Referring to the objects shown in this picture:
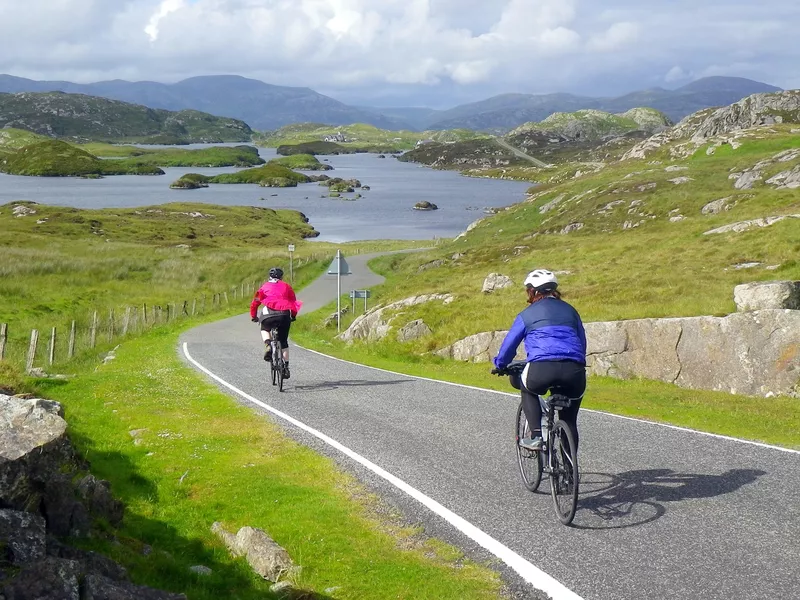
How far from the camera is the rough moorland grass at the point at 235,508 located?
6.39m

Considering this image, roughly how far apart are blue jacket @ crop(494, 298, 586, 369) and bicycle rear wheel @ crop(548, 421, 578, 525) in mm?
760

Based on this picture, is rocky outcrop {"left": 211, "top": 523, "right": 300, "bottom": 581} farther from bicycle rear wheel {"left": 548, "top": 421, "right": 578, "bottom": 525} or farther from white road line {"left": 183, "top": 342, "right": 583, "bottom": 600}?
bicycle rear wheel {"left": 548, "top": 421, "right": 578, "bottom": 525}

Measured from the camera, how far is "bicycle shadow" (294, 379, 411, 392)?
18153mm

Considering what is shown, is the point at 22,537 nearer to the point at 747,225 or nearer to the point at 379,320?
the point at 379,320

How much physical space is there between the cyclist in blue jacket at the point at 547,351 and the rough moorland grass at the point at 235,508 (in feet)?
6.45

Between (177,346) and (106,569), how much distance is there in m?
26.0

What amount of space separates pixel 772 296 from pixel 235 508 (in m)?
15.5

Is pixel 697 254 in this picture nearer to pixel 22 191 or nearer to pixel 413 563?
pixel 413 563

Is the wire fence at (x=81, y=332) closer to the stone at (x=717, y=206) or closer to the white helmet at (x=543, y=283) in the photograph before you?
the white helmet at (x=543, y=283)

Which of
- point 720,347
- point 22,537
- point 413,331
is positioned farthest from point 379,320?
point 22,537

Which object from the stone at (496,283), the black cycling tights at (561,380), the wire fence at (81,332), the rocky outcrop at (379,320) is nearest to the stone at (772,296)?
the black cycling tights at (561,380)

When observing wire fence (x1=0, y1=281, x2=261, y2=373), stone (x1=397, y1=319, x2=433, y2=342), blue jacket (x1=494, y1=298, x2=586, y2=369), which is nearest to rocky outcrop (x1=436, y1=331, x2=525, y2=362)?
stone (x1=397, y1=319, x2=433, y2=342)

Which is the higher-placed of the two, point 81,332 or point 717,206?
point 717,206

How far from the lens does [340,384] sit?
742 inches
